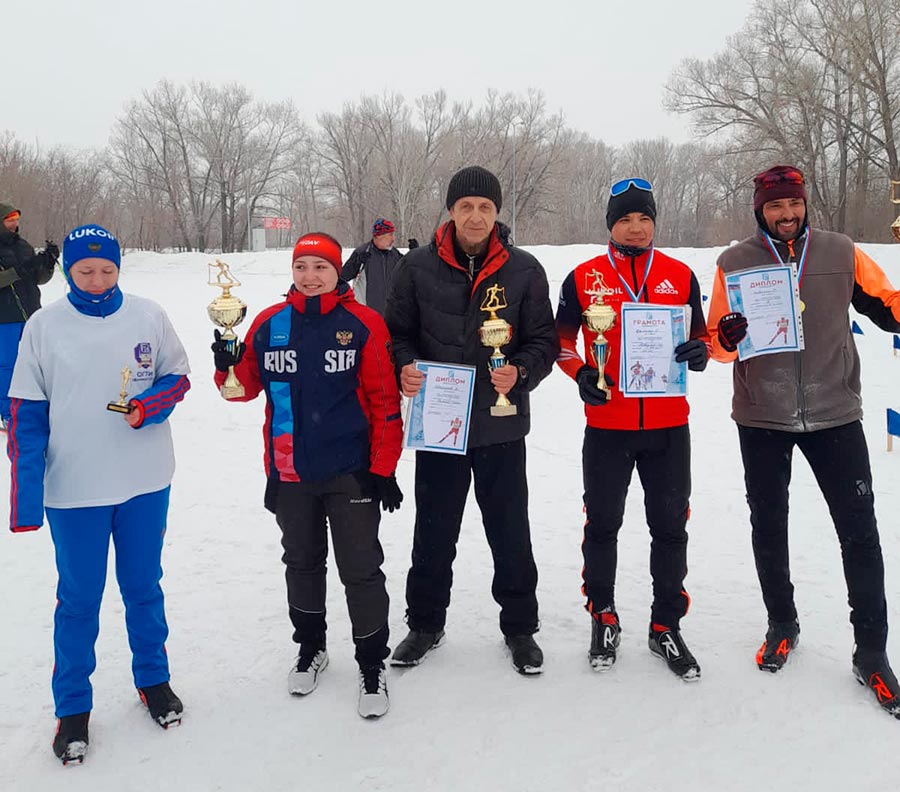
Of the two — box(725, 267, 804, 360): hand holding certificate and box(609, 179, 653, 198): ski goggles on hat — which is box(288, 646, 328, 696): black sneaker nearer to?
box(725, 267, 804, 360): hand holding certificate

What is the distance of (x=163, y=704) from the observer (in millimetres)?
3027

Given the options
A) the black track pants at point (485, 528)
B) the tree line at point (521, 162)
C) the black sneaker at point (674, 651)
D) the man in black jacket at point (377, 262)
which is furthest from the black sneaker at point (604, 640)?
the tree line at point (521, 162)

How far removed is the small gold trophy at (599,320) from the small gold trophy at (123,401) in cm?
200

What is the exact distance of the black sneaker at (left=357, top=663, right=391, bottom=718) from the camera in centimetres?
303

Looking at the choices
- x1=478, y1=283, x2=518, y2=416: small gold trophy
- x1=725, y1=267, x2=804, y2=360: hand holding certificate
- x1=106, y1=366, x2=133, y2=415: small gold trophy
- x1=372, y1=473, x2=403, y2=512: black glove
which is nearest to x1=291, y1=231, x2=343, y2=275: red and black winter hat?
x1=478, y1=283, x2=518, y2=416: small gold trophy

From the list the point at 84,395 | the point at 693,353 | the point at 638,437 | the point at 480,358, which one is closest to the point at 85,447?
the point at 84,395

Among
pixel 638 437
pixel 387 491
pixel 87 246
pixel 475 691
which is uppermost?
pixel 87 246

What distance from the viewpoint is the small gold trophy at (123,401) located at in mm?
2811

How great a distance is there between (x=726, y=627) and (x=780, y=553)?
550mm

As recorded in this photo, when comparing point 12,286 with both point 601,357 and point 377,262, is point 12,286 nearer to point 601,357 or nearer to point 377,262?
point 377,262

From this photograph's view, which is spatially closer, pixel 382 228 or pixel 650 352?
pixel 650 352

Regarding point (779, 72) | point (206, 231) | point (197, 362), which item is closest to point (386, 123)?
point (206, 231)

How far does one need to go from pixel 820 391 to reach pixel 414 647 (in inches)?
89.9

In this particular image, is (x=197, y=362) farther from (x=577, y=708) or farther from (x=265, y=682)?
(x=577, y=708)
